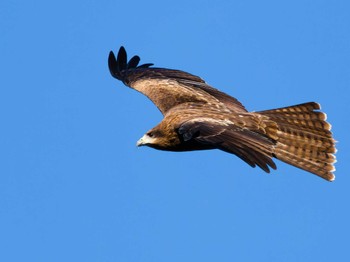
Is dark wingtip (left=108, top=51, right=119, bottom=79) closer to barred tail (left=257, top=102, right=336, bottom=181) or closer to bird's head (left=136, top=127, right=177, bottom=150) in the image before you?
bird's head (left=136, top=127, right=177, bottom=150)

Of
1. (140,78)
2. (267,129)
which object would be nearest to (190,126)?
(267,129)

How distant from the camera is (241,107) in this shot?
1688cm

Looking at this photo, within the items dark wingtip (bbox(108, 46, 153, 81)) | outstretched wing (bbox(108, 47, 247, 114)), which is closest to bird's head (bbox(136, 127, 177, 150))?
outstretched wing (bbox(108, 47, 247, 114))

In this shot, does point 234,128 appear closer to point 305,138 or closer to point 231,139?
point 231,139

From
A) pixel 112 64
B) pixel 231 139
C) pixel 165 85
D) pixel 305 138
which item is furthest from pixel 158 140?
pixel 112 64

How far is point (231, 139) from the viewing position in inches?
536

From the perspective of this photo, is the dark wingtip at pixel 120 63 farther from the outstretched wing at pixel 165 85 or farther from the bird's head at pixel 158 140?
the bird's head at pixel 158 140

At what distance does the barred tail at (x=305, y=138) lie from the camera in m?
15.6

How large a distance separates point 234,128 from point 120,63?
5579mm

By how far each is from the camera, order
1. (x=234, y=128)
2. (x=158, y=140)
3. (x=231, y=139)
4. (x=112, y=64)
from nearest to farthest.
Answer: (x=231, y=139) < (x=234, y=128) < (x=158, y=140) < (x=112, y=64)

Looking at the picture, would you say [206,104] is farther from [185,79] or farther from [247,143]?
[247,143]

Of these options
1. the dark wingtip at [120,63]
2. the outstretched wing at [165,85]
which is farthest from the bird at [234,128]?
the dark wingtip at [120,63]

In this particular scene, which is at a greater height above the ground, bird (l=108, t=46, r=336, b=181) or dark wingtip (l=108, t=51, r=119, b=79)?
dark wingtip (l=108, t=51, r=119, b=79)

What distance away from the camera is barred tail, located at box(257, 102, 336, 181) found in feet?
51.3
